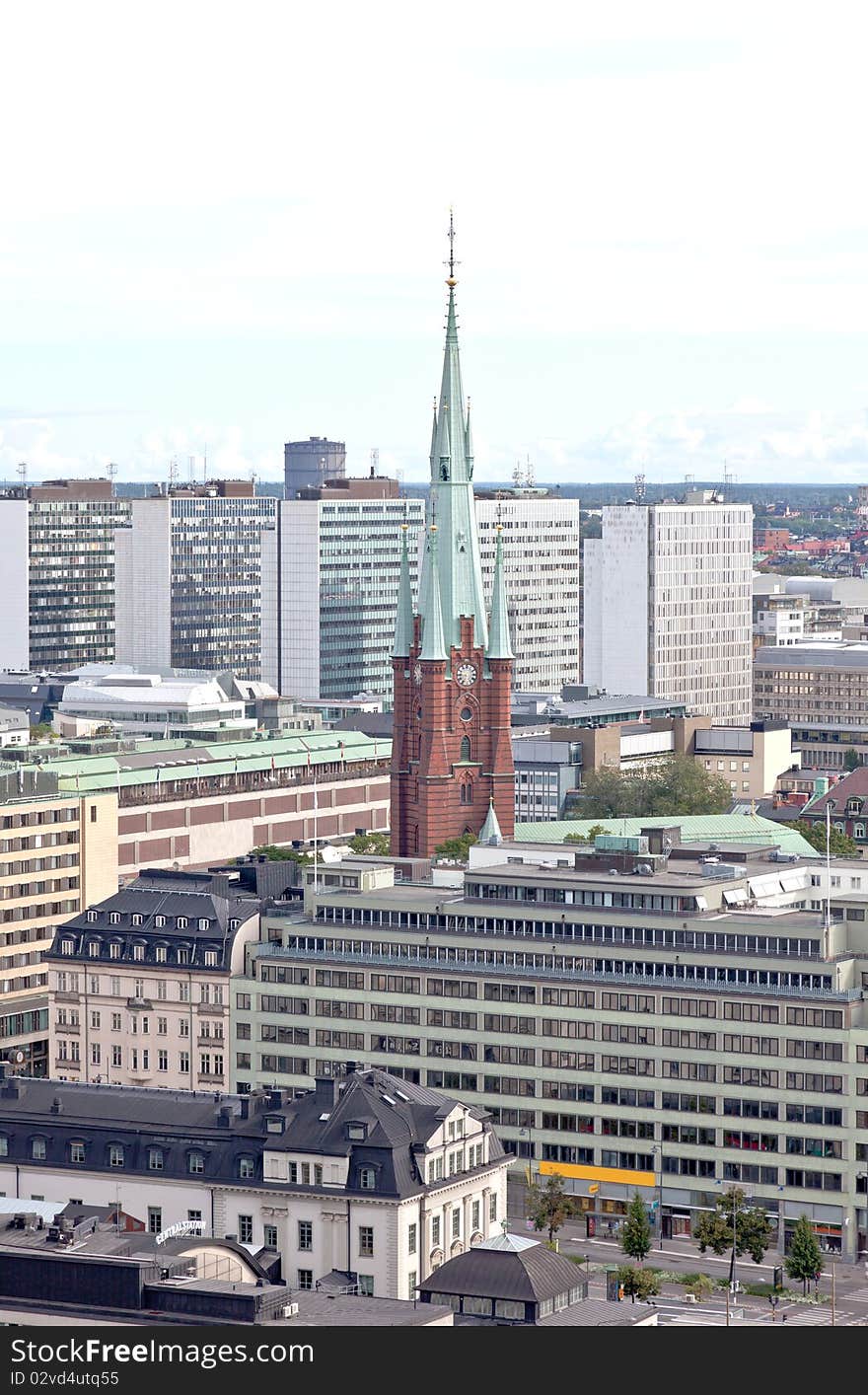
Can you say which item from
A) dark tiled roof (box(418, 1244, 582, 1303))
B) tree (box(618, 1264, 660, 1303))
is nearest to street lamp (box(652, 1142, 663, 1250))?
tree (box(618, 1264, 660, 1303))

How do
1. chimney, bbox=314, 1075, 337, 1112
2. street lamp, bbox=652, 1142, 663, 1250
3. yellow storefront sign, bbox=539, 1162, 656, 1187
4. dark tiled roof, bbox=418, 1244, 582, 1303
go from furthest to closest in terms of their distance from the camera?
yellow storefront sign, bbox=539, 1162, 656, 1187, street lamp, bbox=652, 1142, 663, 1250, chimney, bbox=314, 1075, 337, 1112, dark tiled roof, bbox=418, 1244, 582, 1303

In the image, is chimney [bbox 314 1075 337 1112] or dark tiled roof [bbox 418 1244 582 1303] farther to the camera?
chimney [bbox 314 1075 337 1112]

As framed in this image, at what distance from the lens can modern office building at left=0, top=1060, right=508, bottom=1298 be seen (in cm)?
16562

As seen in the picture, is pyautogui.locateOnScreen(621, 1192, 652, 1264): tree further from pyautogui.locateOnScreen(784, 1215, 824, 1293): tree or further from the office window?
the office window

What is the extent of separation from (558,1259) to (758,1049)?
53762mm

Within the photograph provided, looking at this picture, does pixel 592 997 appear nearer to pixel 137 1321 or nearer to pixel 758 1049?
pixel 758 1049

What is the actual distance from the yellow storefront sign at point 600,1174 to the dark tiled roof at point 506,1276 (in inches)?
2213

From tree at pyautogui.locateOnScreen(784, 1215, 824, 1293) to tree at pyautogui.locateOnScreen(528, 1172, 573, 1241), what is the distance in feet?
47.2

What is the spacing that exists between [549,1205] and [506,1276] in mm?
50461

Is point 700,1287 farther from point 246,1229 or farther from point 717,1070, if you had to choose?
point 246,1229

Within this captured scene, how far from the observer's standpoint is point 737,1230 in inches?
7052

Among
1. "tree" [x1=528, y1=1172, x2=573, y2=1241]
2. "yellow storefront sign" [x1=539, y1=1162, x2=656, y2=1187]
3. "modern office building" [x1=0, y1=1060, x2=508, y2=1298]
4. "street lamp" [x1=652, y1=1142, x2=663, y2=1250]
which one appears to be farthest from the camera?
"yellow storefront sign" [x1=539, y1=1162, x2=656, y2=1187]

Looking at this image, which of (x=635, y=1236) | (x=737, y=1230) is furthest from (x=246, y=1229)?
(x=737, y=1230)

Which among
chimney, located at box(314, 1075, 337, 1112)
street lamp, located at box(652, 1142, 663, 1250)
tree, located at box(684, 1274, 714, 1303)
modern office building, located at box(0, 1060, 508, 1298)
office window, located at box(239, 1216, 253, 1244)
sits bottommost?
tree, located at box(684, 1274, 714, 1303)
